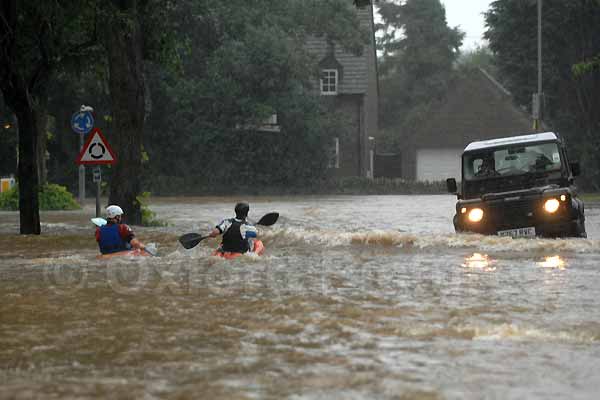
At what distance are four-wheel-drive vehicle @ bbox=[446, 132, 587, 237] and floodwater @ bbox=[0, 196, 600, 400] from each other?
10.1 inches

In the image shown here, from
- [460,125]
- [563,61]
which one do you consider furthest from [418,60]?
[563,61]

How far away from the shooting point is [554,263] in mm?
16531

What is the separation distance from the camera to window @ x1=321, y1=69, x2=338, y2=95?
67.6 meters

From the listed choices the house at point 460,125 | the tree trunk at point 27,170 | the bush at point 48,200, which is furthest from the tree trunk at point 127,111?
the house at point 460,125

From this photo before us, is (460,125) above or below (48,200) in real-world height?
above

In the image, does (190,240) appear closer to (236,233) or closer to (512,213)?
(236,233)

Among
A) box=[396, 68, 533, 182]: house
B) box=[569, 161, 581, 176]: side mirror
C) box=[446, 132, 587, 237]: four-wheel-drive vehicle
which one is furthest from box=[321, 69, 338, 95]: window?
box=[569, 161, 581, 176]: side mirror

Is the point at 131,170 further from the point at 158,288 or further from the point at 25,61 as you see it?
the point at 158,288

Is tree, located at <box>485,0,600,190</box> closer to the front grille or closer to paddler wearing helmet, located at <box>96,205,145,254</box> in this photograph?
the front grille

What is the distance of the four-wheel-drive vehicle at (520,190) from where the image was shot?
1747cm

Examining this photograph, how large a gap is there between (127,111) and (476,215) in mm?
10926

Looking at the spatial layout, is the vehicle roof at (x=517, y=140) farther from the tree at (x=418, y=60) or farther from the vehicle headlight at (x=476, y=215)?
the tree at (x=418, y=60)

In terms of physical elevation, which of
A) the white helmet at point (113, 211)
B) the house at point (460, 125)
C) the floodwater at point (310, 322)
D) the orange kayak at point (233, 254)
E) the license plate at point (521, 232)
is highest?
the house at point (460, 125)

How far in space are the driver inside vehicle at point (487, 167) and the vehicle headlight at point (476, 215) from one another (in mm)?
1624
